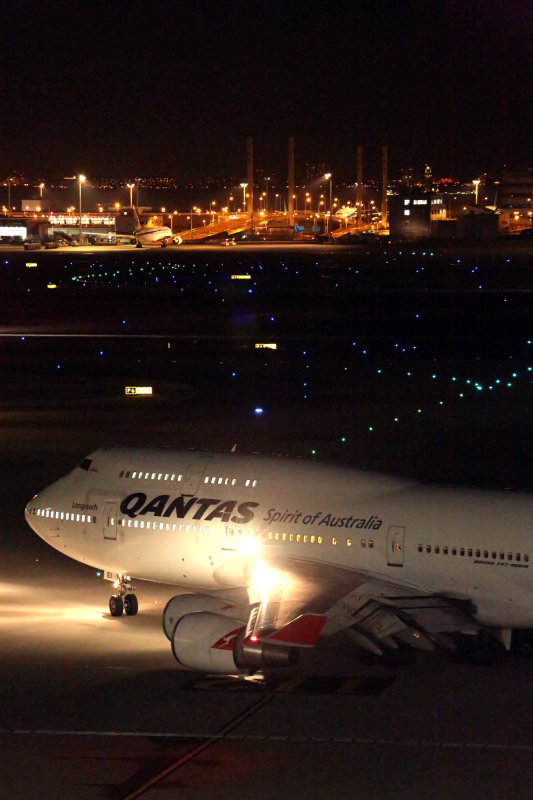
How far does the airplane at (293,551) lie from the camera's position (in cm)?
2691

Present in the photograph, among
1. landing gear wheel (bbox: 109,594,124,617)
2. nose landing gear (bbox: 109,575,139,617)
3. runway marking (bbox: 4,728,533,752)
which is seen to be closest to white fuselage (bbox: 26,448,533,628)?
nose landing gear (bbox: 109,575,139,617)

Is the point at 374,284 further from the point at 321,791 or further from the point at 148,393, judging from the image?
the point at 321,791

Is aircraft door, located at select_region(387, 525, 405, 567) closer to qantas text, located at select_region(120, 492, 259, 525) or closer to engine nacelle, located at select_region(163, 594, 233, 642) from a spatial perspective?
qantas text, located at select_region(120, 492, 259, 525)

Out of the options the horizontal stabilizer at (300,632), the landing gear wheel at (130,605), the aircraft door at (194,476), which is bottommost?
the landing gear wheel at (130,605)

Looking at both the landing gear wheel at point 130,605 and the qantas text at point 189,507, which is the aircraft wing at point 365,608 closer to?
the qantas text at point 189,507

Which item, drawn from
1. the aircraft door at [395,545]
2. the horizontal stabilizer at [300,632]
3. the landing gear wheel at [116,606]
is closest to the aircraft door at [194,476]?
the landing gear wheel at [116,606]

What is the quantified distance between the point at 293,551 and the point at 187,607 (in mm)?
3490

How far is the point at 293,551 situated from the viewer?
30641mm

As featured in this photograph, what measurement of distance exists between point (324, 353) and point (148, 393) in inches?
768

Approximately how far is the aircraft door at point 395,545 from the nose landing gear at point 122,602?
26.3 feet

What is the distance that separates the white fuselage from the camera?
1129 inches

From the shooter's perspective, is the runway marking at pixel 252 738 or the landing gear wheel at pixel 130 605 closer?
the runway marking at pixel 252 738

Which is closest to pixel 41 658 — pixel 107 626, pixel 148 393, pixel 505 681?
pixel 107 626

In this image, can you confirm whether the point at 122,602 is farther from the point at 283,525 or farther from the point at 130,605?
the point at 283,525
